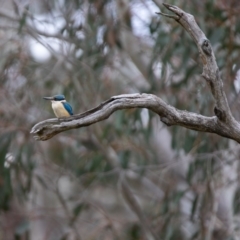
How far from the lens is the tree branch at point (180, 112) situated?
2621 millimetres

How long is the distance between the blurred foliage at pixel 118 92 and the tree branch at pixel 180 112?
2.24 meters

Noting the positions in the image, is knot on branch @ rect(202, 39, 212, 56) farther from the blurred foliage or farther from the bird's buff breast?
the blurred foliage

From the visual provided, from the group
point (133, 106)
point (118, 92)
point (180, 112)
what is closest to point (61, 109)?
point (133, 106)

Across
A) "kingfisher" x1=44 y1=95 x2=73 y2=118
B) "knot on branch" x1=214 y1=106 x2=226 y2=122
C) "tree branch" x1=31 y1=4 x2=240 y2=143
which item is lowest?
"knot on branch" x1=214 y1=106 x2=226 y2=122

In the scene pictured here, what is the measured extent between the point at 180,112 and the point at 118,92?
326 cm

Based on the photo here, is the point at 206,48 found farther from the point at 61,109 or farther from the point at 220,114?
the point at 61,109

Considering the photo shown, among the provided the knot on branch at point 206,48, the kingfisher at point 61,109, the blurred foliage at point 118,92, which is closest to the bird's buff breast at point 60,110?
the kingfisher at point 61,109

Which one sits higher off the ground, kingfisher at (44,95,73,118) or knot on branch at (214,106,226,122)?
kingfisher at (44,95,73,118)

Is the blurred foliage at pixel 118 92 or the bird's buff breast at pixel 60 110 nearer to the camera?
the bird's buff breast at pixel 60 110

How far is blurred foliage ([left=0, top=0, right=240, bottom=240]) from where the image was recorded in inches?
212

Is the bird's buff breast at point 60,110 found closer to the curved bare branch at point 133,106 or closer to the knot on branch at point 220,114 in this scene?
the curved bare branch at point 133,106

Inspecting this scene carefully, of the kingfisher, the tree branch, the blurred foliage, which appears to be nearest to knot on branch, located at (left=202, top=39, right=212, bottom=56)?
the tree branch

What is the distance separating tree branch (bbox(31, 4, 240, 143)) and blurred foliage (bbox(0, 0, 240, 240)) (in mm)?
2239

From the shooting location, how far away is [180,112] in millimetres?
2803
